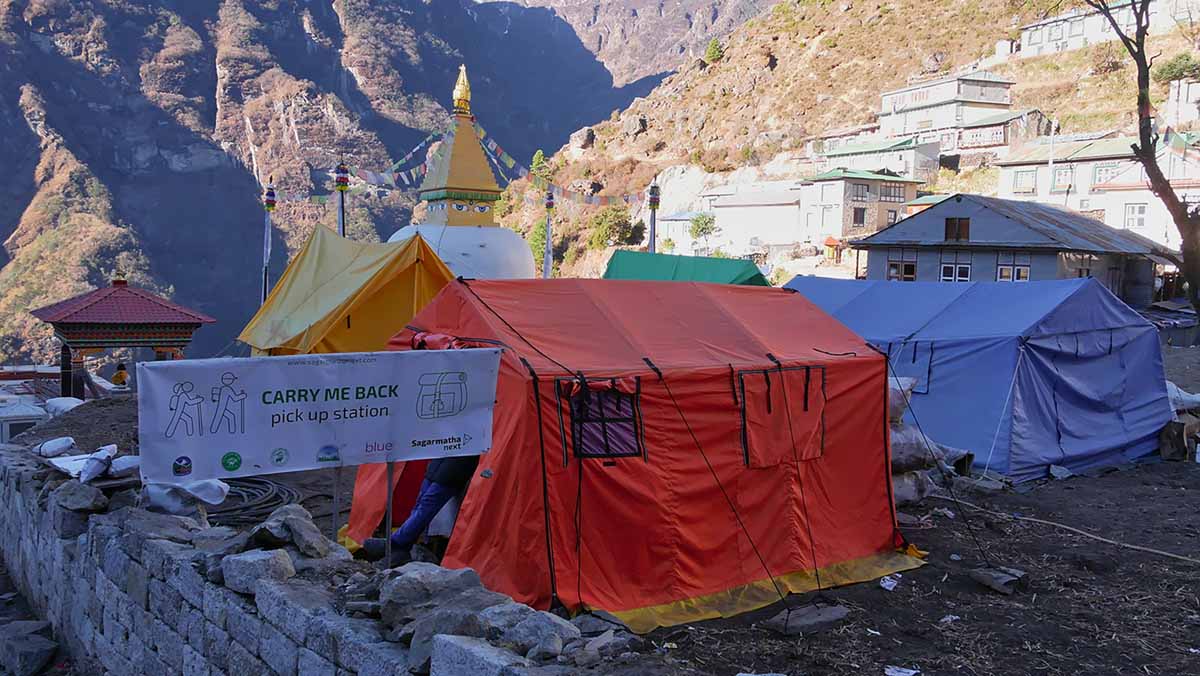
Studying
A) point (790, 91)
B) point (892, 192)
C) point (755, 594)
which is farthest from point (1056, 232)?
point (790, 91)

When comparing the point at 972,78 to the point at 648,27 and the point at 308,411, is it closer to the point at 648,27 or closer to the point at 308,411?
the point at 308,411

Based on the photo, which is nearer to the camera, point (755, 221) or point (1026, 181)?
point (1026, 181)

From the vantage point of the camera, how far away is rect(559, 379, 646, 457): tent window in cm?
585

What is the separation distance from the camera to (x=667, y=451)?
6.19 metres

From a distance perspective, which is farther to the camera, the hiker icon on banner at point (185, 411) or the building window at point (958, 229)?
the building window at point (958, 229)

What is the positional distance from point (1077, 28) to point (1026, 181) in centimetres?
2451

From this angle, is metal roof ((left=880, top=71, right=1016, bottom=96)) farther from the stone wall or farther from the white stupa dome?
the stone wall

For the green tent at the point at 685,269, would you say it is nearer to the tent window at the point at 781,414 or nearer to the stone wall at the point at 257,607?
the tent window at the point at 781,414

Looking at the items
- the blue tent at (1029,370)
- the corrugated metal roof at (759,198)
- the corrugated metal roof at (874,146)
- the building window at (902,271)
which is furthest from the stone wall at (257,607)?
the corrugated metal roof at (874,146)

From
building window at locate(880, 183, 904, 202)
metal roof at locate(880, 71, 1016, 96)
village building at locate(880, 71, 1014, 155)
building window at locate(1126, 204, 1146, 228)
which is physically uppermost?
metal roof at locate(880, 71, 1016, 96)

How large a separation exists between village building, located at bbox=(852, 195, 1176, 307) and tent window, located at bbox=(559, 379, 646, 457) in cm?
2329

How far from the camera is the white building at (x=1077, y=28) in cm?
5731

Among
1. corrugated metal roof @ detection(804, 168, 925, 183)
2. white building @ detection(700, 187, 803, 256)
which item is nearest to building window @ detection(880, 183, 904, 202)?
corrugated metal roof @ detection(804, 168, 925, 183)

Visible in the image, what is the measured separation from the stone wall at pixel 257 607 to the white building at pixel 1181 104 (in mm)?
52403
